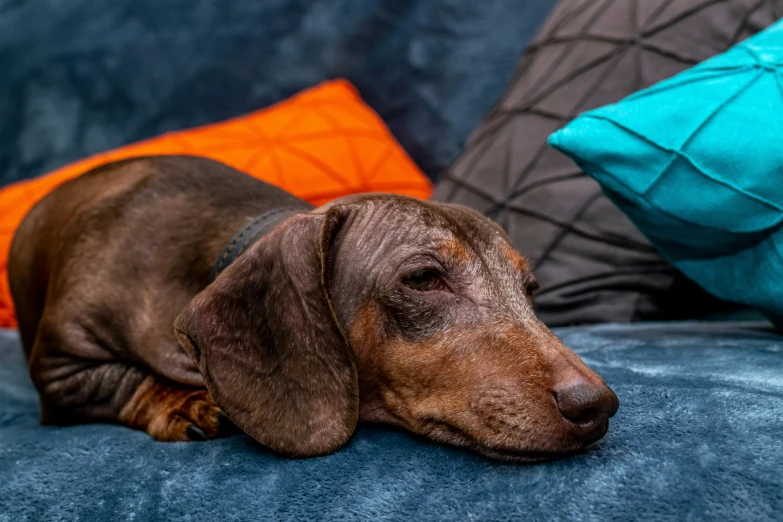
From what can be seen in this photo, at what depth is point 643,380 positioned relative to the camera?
163 centimetres

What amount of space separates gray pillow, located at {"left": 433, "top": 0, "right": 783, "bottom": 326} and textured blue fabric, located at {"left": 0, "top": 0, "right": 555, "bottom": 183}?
1.15m

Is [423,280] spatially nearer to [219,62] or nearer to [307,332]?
[307,332]

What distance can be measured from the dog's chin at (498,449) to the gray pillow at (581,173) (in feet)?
3.56

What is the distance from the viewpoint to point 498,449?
1.39 metres

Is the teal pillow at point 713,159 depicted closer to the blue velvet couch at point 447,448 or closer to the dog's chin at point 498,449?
the blue velvet couch at point 447,448

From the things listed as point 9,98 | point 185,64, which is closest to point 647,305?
point 185,64

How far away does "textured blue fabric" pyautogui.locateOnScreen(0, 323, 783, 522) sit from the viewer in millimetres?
1126

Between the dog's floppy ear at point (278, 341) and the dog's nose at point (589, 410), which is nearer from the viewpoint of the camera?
the dog's nose at point (589, 410)

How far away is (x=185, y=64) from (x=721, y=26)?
2888 millimetres

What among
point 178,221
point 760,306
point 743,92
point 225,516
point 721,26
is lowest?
point 225,516

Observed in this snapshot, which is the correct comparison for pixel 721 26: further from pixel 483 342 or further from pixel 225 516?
pixel 225 516

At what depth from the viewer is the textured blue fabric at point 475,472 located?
1126 mm

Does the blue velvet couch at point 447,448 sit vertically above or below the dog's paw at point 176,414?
above

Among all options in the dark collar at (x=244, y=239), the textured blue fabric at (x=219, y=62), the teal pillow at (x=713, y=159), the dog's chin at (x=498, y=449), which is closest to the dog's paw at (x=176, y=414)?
the dark collar at (x=244, y=239)
